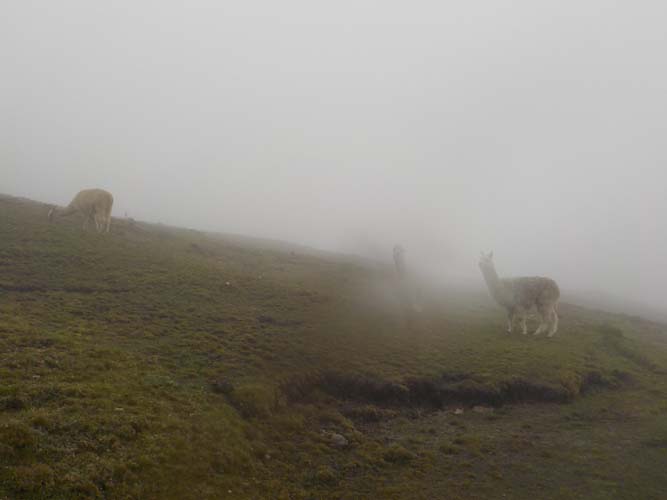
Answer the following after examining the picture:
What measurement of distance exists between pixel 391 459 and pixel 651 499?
8.64 metres

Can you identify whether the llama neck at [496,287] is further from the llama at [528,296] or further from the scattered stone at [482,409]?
the scattered stone at [482,409]

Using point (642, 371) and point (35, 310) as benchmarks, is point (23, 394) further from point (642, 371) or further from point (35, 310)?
point (642, 371)

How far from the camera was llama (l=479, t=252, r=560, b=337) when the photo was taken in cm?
3297

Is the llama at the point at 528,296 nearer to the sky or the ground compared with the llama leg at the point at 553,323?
nearer to the sky

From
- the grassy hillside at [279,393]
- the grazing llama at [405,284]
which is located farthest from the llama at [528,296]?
the grazing llama at [405,284]

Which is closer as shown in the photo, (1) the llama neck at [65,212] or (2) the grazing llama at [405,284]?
(1) the llama neck at [65,212]

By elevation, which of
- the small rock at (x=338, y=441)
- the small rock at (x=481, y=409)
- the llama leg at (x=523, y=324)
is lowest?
the small rock at (x=338, y=441)

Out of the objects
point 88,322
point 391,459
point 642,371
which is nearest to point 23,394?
point 88,322

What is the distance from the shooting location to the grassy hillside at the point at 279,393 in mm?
13992

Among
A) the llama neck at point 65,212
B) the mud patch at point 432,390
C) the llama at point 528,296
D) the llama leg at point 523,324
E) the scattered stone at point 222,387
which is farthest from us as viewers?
the llama neck at point 65,212

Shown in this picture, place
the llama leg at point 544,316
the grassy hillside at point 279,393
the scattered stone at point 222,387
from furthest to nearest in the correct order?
the llama leg at point 544,316, the scattered stone at point 222,387, the grassy hillside at point 279,393

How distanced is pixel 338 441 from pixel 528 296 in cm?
2018

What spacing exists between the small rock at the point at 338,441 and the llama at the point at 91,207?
32025 millimetres

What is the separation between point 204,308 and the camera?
96.4ft
